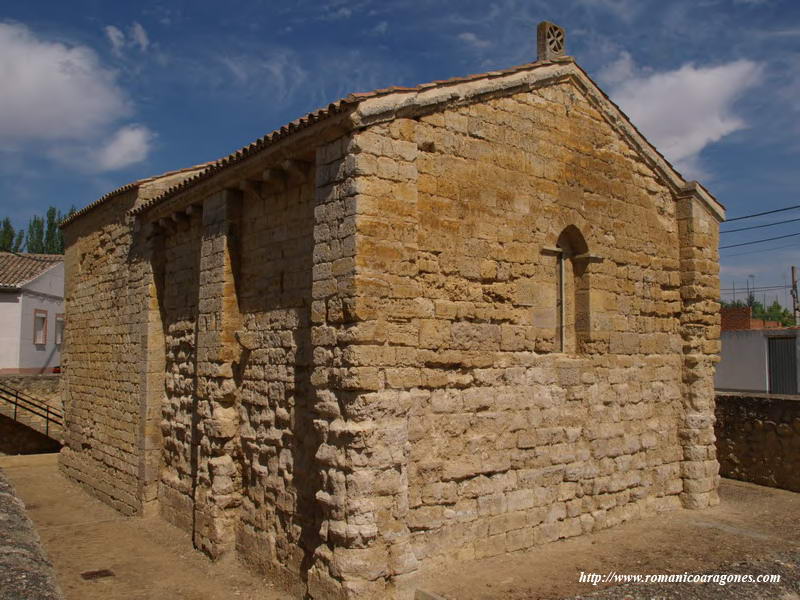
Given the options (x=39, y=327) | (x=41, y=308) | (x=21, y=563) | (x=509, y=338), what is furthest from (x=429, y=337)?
(x=39, y=327)

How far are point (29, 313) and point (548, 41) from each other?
22.8 meters

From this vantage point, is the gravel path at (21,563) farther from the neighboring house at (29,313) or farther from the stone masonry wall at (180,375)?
the neighboring house at (29,313)

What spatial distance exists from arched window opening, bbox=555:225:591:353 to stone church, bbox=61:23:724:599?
0.03 meters

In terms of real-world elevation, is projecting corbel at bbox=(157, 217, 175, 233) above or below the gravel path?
above

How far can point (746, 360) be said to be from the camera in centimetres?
2212

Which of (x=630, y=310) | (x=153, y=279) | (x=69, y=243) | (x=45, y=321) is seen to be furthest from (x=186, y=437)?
(x=45, y=321)

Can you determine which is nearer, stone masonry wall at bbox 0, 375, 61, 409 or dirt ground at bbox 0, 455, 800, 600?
dirt ground at bbox 0, 455, 800, 600

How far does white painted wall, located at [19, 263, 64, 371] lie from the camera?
82.0ft

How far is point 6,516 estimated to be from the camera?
4.91 m

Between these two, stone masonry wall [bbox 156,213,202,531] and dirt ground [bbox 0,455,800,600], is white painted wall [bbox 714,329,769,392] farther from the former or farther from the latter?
stone masonry wall [bbox 156,213,202,531]

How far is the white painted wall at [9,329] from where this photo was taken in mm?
24484

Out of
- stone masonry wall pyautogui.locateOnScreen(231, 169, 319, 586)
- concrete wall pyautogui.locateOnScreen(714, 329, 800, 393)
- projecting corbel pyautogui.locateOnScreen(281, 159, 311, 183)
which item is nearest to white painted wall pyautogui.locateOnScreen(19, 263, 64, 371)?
stone masonry wall pyautogui.locateOnScreen(231, 169, 319, 586)

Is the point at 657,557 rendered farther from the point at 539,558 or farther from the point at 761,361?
the point at 761,361

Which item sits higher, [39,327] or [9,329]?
[39,327]
